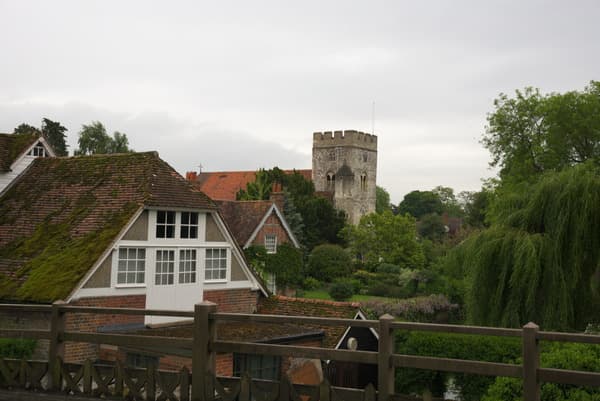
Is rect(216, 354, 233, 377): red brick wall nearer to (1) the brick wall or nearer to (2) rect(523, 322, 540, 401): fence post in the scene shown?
(1) the brick wall

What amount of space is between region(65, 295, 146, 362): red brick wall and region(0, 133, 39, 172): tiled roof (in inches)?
325

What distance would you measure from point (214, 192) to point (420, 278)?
4141 cm

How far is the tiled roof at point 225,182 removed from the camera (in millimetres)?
82938

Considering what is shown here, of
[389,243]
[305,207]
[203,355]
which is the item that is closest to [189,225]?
[203,355]

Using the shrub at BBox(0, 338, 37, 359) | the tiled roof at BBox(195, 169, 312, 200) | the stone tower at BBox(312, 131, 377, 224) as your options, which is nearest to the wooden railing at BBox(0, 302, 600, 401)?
the shrub at BBox(0, 338, 37, 359)

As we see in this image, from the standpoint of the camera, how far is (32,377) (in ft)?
27.2

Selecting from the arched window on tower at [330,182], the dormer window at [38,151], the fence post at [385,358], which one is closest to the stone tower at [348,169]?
the arched window on tower at [330,182]

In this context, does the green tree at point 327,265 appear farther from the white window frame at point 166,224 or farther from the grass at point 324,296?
the white window frame at point 166,224

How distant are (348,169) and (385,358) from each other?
7760cm

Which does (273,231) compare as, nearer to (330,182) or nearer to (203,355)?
(203,355)

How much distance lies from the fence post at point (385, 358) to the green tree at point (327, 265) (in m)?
45.5

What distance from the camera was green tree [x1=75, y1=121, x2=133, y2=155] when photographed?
65.7m

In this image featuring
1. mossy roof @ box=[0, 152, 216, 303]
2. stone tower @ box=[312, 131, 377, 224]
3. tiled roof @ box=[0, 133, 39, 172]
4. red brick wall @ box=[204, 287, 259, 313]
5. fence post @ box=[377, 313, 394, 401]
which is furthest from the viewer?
stone tower @ box=[312, 131, 377, 224]

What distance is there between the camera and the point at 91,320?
18547 mm
